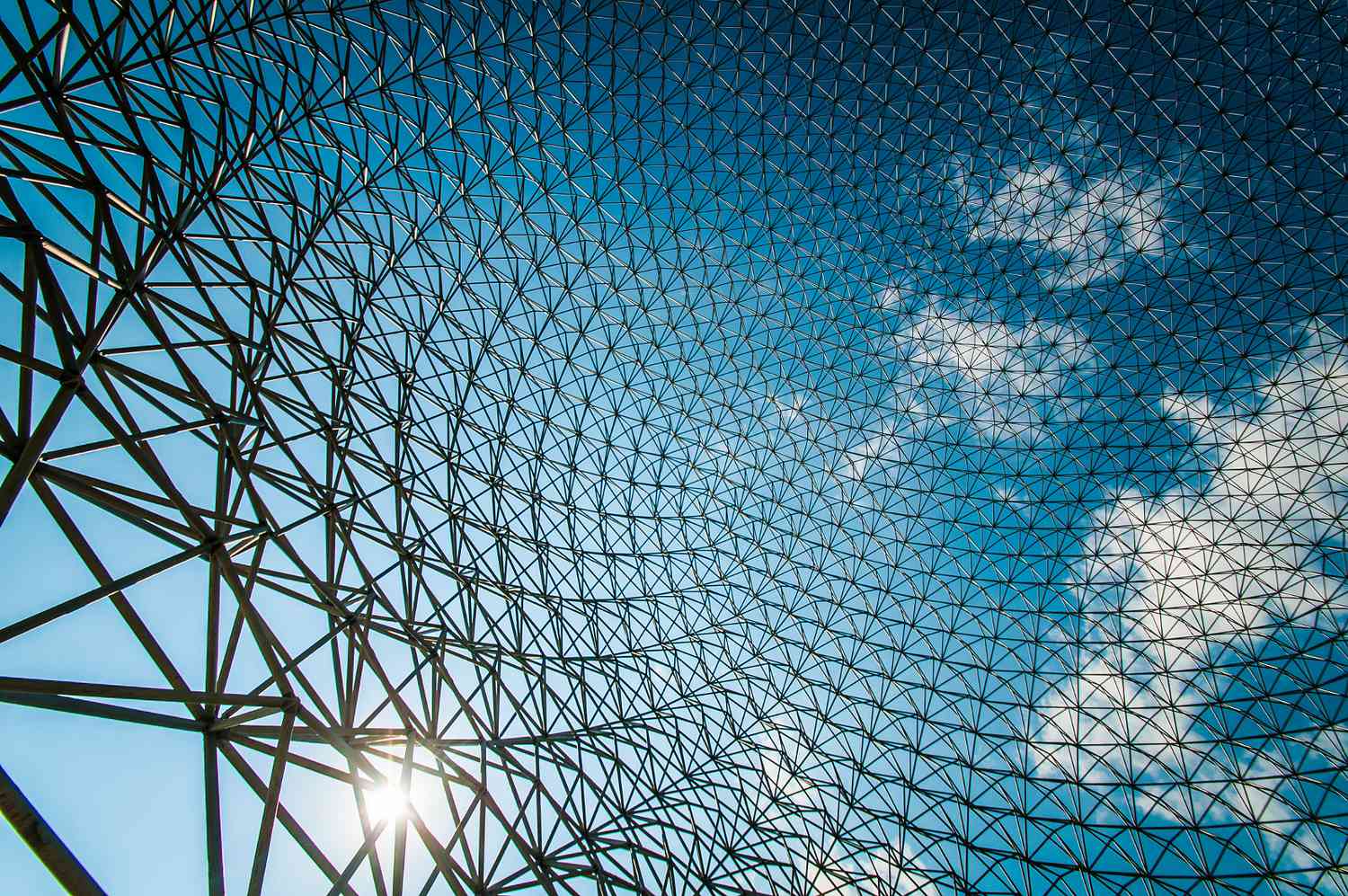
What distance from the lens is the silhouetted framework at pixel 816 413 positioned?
63.5 feet

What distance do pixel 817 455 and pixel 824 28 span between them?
19.6m

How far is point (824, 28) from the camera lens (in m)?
27.8

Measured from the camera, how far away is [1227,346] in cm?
3250

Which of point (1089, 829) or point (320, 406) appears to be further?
point (1089, 829)

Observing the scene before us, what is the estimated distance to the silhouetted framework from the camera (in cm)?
1936

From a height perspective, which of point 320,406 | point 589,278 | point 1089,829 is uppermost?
point 589,278

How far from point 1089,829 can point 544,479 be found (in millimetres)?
27588

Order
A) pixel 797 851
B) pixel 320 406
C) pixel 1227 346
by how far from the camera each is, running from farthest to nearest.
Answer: pixel 1227 346 < pixel 797 851 < pixel 320 406

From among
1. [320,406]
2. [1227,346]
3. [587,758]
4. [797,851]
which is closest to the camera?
[320,406]

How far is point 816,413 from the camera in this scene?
34.4m

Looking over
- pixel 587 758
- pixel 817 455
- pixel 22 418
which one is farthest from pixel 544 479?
pixel 22 418

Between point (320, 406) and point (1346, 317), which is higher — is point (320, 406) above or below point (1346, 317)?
below

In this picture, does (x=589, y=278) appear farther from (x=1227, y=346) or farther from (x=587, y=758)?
(x=1227, y=346)

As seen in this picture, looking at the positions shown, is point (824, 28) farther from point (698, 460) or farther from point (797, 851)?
point (797, 851)
